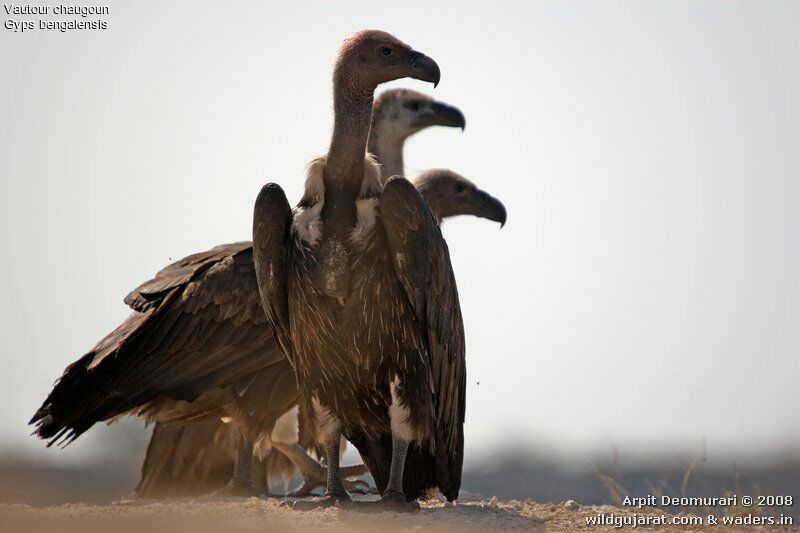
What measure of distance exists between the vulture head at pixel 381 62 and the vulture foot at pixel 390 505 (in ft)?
7.85

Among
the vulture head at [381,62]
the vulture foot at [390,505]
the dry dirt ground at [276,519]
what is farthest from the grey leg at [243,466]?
the vulture head at [381,62]

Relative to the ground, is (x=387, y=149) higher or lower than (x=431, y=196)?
higher

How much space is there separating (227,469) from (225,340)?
1.58 metres

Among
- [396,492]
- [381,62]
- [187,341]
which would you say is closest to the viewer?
[396,492]

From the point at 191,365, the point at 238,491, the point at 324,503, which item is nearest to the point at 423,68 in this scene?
the point at 324,503

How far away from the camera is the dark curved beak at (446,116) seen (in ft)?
39.1

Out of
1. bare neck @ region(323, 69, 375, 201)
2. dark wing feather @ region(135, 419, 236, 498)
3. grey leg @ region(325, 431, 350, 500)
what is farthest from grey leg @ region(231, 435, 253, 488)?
bare neck @ region(323, 69, 375, 201)

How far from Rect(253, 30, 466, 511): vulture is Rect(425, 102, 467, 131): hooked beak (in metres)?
3.41

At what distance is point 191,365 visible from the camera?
994 centimetres

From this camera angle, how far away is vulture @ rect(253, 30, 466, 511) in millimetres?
7969

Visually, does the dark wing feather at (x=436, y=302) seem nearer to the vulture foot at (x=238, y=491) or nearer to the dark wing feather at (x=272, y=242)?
the dark wing feather at (x=272, y=242)

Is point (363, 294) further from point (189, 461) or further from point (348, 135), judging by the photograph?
point (189, 461)

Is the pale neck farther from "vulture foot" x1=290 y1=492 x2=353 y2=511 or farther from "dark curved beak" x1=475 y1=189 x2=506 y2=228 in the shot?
"vulture foot" x1=290 y1=492 x2=353 y2=511

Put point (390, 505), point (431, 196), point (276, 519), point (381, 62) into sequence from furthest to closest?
point (431, 196)
point (381, 62)
point (390, 505)
point (276, 519)
